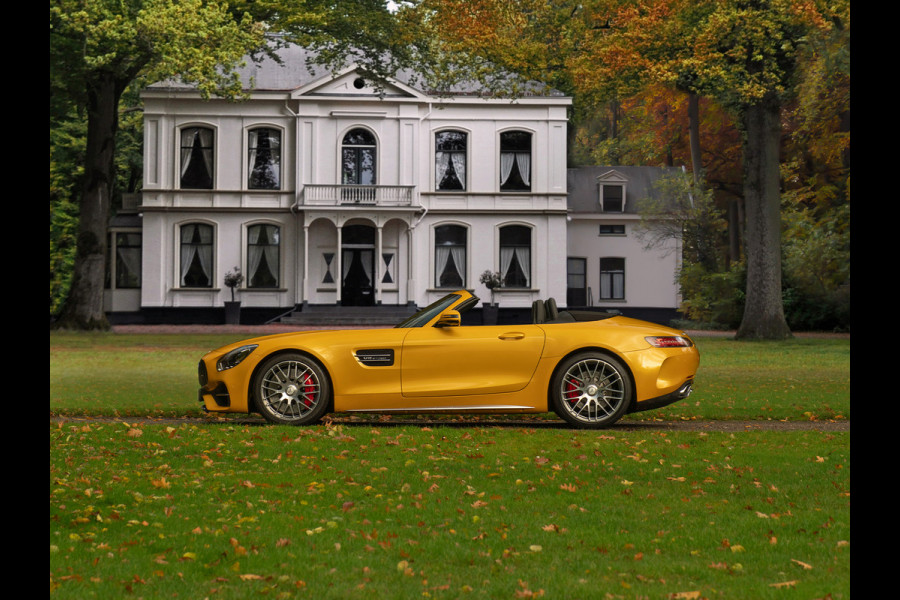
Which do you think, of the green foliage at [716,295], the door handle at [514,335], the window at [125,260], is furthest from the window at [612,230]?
the door handle at [514,335]

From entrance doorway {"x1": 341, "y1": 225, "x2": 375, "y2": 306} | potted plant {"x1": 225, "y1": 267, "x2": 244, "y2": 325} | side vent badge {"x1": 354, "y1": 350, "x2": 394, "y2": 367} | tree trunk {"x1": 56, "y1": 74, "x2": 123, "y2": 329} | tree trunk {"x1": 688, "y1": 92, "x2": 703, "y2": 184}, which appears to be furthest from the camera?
tree trunk {"x1": 688, "y1": 92, "x2": 703, "y2": 184}

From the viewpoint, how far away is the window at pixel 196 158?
36875 mm

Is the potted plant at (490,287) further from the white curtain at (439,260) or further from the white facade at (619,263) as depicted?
the white facade at (619,263)

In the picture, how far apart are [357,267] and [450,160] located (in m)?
5.32

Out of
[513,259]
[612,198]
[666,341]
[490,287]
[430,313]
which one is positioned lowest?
[666,341]

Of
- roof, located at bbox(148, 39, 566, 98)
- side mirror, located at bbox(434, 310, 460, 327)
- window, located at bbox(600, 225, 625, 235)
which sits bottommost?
side mirror, located at bbox(434, 310, 460, 327)

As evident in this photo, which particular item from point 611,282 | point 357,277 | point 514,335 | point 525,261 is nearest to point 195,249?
point 357,277

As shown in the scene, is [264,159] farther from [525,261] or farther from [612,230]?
[612,230]

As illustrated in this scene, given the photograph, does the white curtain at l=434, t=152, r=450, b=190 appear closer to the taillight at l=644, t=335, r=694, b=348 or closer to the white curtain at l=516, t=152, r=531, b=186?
the white curtain at l=516, t=152, r=531, b=186

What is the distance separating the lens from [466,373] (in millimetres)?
9711

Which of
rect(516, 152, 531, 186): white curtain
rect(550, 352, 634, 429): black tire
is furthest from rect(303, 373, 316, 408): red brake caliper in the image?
rect(516, 152, 531, 186): white curtain

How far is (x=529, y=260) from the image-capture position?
37.8m

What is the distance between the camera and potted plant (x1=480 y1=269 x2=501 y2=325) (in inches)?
1431
